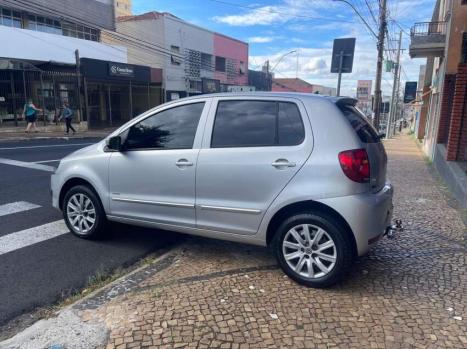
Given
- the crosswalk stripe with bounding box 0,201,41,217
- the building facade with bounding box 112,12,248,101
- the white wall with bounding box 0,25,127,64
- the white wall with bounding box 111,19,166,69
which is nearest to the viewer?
the crosswalk stripe with bounding box 0,201,41,217

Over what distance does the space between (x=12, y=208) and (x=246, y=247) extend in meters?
3.96

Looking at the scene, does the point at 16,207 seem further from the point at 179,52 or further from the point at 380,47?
the point at 179,52

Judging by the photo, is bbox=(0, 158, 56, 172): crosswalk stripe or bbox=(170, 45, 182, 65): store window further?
bbox=(170, 45, 182, 65): store window

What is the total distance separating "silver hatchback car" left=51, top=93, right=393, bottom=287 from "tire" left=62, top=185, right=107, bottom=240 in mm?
221

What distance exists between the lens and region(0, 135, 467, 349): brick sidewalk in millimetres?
2936

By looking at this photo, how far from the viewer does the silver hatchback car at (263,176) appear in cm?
357

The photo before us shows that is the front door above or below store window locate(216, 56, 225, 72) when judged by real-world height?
below

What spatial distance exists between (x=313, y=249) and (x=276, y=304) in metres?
0.62

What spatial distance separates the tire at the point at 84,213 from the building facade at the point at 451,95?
18.1ft

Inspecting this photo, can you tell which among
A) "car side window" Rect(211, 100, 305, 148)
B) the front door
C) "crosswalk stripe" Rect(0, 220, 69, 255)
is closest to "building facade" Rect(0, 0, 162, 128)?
"crosswalk stripe" Rect(0, 220, 69, 255)

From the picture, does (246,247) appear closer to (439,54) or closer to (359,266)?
(359,266)

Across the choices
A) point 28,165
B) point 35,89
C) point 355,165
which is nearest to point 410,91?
point 35,89

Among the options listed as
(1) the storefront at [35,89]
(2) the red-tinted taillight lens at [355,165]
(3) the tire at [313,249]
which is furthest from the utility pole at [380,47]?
(1) the storefront at [35,89]

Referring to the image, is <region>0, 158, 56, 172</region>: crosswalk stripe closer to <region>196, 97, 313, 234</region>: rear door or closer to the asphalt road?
the asphalt road
